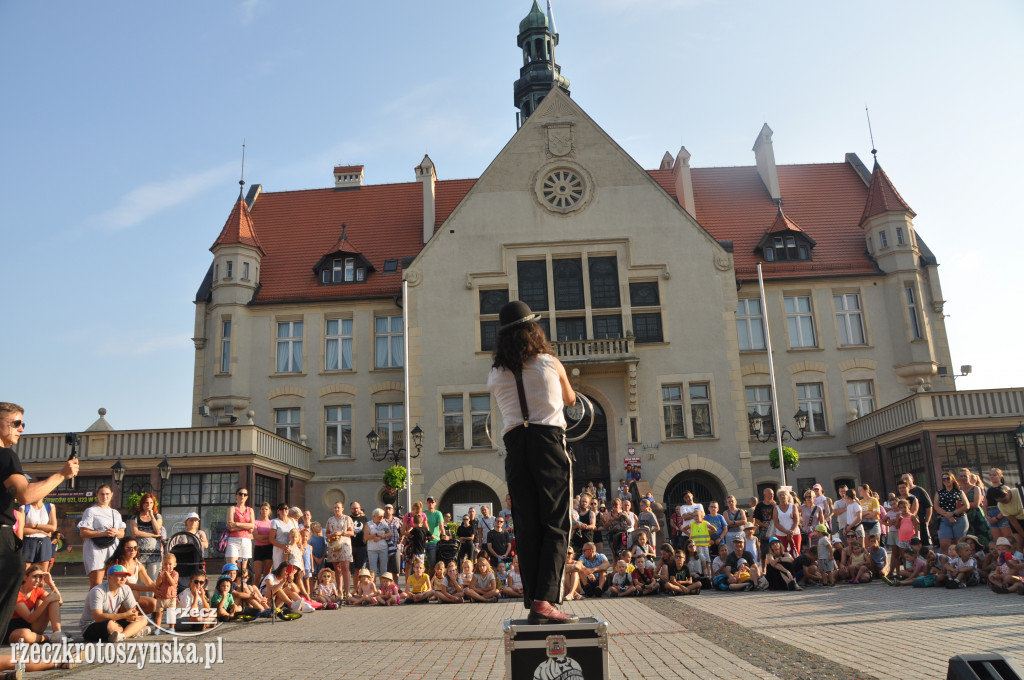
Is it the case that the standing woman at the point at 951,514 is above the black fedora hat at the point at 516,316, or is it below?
below

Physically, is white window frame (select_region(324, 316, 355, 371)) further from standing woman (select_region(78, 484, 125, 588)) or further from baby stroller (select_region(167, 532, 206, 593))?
standing woman (select_region(78, 484, 125, 588))

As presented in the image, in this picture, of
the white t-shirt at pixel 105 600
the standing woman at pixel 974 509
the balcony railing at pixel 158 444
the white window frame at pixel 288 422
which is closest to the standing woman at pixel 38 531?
the white t-shirt at pixel 105 600

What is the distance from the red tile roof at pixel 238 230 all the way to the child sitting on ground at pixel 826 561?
24886 mm

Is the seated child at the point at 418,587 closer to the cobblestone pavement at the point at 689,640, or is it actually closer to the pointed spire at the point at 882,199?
the cobblestone pavement at the point at 689,640

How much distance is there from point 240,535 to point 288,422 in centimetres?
1828

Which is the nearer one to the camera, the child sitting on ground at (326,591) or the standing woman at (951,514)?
the standing woman at (951,514)

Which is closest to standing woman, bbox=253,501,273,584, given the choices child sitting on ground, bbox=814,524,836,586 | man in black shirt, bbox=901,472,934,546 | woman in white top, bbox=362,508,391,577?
woman in white top, bbox=362,508,391,577

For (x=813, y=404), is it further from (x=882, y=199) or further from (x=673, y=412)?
(x=882, y=199)

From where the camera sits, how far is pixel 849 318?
31.8 m

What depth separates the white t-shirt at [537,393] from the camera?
5.41 meters

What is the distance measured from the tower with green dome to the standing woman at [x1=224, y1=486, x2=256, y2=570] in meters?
33.8

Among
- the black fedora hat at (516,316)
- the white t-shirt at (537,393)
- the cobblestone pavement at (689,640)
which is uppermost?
the black fedora hat at (516,316)

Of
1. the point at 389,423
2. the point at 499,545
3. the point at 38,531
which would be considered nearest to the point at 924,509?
the point at 499,545

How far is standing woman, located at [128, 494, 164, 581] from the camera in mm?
12142
